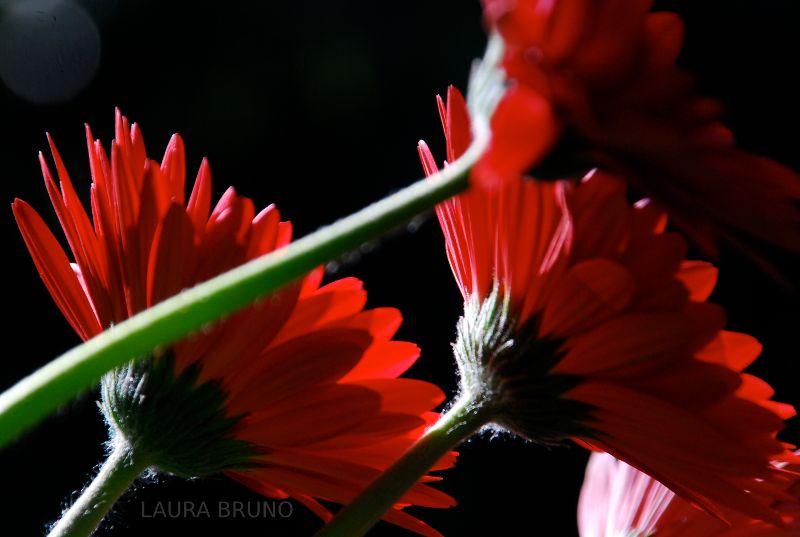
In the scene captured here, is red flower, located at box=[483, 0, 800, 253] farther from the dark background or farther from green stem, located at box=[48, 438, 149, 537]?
the dark background

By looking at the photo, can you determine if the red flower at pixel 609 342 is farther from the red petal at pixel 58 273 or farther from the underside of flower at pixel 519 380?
the red petal at pixel 58 273

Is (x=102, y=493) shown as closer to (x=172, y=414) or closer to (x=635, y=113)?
(x=172, y=414)

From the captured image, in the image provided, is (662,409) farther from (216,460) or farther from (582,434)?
(216,460)

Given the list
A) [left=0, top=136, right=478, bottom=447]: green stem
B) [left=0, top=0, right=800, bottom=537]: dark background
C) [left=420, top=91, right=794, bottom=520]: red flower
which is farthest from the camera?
[left=0, top=0, right=800, bottom=537]: dark background

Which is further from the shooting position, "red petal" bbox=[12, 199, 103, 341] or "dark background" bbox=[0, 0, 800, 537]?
"dark background" bbox=[0, 0, 800, 537]

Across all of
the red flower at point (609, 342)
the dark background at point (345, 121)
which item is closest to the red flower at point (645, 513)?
the red flower at point (609, 342)

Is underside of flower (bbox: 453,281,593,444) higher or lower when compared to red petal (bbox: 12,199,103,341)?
higher

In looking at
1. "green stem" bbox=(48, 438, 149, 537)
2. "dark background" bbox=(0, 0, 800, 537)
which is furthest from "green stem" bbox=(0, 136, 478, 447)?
"dark background" bbox=(0, 0, 800, 537)
